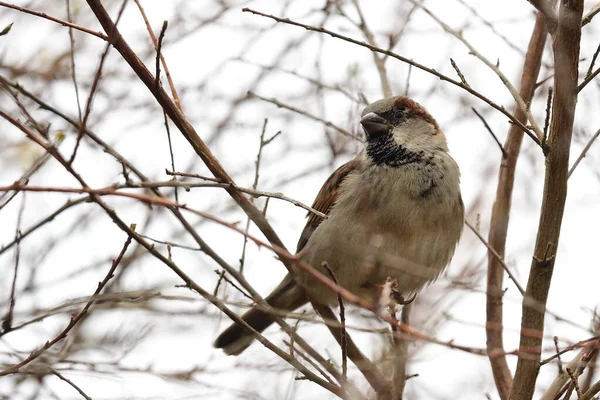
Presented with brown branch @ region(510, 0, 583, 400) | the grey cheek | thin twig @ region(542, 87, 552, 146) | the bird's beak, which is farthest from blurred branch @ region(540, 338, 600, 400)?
the bird's beak

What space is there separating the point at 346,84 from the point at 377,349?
224cm

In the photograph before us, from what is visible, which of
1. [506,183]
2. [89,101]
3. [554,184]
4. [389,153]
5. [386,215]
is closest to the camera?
[89,101]

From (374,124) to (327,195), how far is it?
0.51 meters

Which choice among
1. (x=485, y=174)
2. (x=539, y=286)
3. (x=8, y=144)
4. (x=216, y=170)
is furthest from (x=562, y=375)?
(x=8, y=144)

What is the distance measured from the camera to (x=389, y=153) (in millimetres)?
4320

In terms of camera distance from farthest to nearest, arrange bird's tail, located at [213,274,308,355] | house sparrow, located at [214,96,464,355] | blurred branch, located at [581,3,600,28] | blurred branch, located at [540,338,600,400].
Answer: bird's tail, located at [213,274,308,355] < house sparrow, located at [214,96,464,355] < blurred branch, located at [540,338,600,400] < blurred branch, located at [581,3,600,28]

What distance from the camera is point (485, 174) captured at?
6.10m

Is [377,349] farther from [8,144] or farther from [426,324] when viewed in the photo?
[8,144]

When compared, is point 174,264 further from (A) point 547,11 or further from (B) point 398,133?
(B) point 398,133

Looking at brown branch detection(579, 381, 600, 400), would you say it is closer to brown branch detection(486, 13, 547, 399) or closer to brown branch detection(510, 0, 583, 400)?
brown branch detection(510, 0, 583, 400)

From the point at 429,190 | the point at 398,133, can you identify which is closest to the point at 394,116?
the point at 398,133

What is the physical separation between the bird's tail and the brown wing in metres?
0.26

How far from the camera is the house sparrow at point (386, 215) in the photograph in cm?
404

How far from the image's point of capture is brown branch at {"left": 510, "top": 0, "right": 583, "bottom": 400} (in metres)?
2.35
